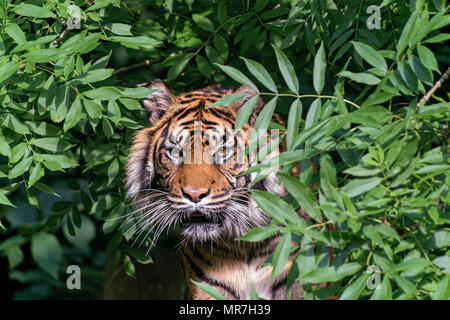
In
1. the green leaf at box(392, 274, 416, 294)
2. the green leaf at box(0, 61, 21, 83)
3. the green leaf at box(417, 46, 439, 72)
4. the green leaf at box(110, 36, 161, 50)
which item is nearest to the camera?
the green leaf at box(392, 274, 416, 294)

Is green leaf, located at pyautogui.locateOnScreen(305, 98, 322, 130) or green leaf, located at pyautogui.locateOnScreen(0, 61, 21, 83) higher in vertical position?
green leaf, located at pyautogui.locateOnScreen(0, 61, 21, 83)

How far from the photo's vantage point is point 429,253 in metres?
2.07

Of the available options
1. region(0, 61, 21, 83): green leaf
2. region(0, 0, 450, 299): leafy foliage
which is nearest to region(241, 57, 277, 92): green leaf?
region(0, 0, 450, 299): leafy foliage

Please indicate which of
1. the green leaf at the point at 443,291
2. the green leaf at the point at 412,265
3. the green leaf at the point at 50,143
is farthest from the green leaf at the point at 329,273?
the green leaf at the point at 50,143

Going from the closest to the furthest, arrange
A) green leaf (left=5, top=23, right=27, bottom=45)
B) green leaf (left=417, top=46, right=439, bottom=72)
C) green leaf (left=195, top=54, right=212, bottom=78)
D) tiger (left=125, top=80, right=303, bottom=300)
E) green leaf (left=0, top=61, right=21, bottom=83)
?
green leaf (left=417, top=46, right=439, bottom=72) < green leaf (left=0, top=61, right=21, bottom=83) < green leaf (left=5, top=23, right=27, bottom=45) < tiger (left=125, top=80, right=303, bottom=300) < green leaf (left=195, top=54, right=212, bottom=78)

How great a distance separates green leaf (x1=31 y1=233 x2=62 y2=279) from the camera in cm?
318

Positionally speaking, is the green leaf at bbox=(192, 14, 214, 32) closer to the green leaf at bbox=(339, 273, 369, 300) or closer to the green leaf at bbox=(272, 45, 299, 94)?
the green leaf at bbox=(272, 45, 299, 94)

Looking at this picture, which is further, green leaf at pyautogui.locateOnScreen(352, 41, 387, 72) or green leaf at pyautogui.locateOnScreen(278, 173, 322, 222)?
green leaf at pyautogui.locateOnScreen(352, 41, 387, 72)

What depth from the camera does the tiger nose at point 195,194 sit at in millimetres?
2311

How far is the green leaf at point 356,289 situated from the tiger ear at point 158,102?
121 centimetres

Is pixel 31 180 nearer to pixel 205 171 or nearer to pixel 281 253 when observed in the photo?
pixel 205 171

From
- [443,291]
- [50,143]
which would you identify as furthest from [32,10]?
[443,291]

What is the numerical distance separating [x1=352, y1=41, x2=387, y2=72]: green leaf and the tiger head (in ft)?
1.27

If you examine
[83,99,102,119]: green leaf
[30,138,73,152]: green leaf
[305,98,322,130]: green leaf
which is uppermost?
[83,99,102,119]: green leaf
